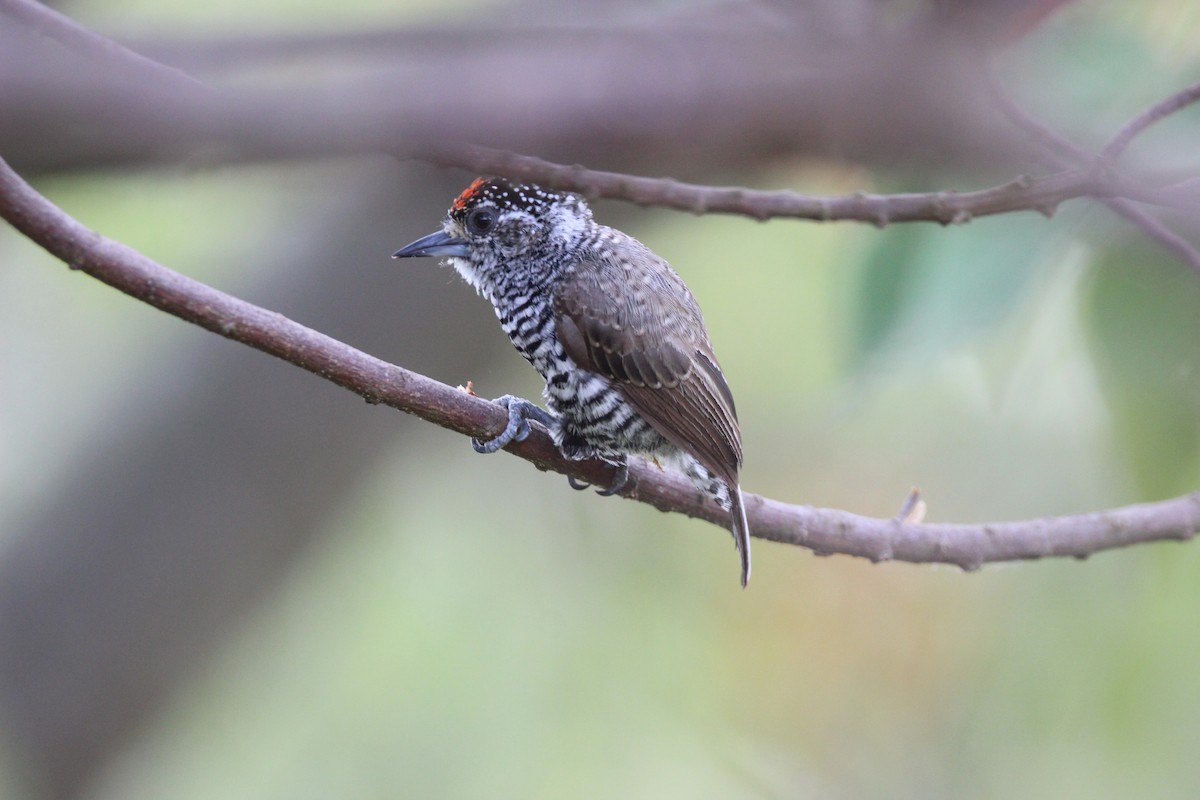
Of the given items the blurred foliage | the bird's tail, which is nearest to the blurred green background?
the blurred foliage

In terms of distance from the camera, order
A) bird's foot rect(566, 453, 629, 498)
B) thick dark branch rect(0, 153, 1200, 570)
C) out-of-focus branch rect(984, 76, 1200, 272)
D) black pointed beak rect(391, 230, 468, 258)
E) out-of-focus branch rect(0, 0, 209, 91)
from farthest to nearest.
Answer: black pointed beak rect(391, 230, 468, 258), bird's foot rect(566, 453, 629, 498), out-of-focus branch rect(984, 76, 1200, 272), out-of-focus branch rect(0, 0, 209, 91), thick dark branch rect(0, 153, 1200, 570)

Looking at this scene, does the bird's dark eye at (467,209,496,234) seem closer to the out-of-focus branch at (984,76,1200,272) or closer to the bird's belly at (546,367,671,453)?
the bird's belly at (546,367,671,453)

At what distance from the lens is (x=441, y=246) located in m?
2.55

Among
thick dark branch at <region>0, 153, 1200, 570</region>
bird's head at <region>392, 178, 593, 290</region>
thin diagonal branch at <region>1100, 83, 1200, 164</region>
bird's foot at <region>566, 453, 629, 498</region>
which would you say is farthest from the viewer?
bird's head at <region>392, 178, 593, 290</region>

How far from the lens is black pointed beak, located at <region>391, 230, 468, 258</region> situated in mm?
2465

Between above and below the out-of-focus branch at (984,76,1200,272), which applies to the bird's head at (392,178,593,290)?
below

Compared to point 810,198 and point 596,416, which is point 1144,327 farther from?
point 596,416

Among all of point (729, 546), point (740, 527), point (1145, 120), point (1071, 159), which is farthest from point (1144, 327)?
point (729, 546)

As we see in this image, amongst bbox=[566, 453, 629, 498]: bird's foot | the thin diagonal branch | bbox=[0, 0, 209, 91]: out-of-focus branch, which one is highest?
the thin diagonal branch

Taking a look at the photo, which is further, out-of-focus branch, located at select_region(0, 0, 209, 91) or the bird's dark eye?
the bird's dark eye

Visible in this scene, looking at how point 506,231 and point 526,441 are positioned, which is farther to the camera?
point 506,231

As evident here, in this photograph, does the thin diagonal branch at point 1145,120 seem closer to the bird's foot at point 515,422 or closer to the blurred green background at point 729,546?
the blurred green background at point 729,546

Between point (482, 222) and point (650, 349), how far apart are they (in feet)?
1.58

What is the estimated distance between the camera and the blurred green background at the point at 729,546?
267 centimetres
